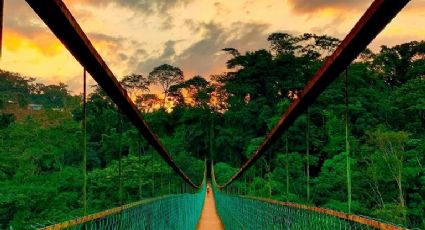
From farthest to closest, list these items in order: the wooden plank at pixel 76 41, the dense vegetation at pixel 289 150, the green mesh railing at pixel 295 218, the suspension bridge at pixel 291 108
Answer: the dense vegetation at pixel 289 150
the green mesh railing at pixel 295 218
the suspension bridge at pixel 291 108
the wooden plank at pixel 76 41

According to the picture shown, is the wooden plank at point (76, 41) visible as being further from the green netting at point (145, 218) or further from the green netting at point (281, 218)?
the green netting at point (281, 218)

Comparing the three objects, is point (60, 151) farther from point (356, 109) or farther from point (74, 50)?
point (74, 50)

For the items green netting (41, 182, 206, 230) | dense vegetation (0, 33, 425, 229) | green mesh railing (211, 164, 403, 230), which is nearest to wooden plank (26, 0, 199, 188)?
green netting (41, 182, 206, 230)

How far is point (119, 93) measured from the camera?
2.94m

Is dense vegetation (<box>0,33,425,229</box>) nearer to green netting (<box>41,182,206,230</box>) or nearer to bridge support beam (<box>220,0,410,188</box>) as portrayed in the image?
green netting (<box>41,182,206,230</box>)

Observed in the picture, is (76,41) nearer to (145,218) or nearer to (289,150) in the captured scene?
(145,218)

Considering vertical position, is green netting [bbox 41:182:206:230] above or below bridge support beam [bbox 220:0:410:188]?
below

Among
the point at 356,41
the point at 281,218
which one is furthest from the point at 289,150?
the point at 356,41

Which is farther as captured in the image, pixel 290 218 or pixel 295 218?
pixel 290 218

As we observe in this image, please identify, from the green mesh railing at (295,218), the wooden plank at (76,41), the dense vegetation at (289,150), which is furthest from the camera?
the dense vegetation at (289,150)

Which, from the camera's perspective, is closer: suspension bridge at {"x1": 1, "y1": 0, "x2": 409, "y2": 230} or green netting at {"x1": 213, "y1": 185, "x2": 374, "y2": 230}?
suspension bridge at {"x1": 1, "y1": 0, "x2": 409, "y2": 230}

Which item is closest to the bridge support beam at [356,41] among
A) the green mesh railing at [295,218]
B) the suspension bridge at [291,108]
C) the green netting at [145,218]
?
the suspension bridge at [291,108]

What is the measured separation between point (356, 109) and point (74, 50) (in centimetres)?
2261

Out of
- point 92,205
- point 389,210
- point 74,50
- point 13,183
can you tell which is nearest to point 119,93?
point 74,50
